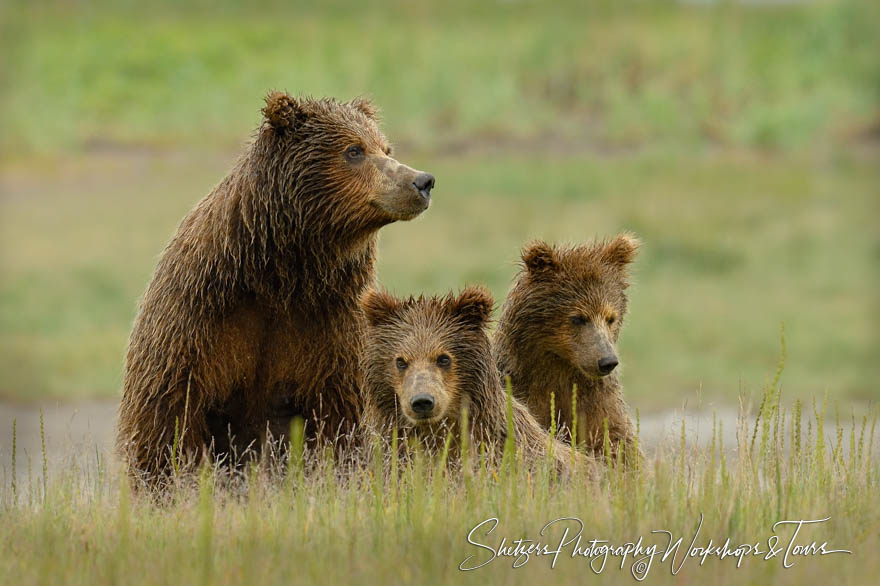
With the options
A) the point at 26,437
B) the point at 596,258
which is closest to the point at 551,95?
the point at 26,437

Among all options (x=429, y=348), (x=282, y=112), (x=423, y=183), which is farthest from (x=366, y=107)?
(x=429, y=348)

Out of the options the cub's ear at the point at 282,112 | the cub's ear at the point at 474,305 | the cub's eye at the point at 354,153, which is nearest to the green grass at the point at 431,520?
the cub's ear at the point at 474,305

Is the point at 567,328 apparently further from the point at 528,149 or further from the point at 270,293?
the point at 528,149

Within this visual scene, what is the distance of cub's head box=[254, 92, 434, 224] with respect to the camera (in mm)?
7203

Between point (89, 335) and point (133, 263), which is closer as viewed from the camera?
point (89, 335)

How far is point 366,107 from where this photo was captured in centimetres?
777

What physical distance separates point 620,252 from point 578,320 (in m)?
0.58

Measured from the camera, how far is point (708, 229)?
20203mm

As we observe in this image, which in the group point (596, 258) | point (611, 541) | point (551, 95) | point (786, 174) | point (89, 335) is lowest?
point (611, 541)

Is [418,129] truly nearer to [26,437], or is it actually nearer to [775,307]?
[775,307]

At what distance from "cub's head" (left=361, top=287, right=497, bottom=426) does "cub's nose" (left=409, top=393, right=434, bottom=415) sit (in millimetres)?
176

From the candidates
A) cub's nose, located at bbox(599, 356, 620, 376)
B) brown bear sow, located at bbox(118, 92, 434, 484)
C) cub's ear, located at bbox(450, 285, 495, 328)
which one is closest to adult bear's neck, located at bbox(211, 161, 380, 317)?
brown bear sow, located at bbox(118, 92, 434, 484)

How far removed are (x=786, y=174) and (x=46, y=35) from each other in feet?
41.8

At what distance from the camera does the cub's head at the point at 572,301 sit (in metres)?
7.69
